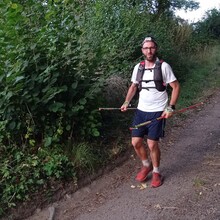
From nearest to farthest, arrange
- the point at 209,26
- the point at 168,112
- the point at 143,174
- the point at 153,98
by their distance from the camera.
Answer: the point at 168,112, the point at 153,98, the point at 143,174, the point at 209,26

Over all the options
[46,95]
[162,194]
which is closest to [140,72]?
[46,95]

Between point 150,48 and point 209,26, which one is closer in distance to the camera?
point 150,48

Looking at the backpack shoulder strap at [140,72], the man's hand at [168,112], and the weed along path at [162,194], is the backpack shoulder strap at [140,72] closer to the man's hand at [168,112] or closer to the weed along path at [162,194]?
→ the man's hand at [168,112]

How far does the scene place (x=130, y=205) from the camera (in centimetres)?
425

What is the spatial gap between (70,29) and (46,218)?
8.27ft

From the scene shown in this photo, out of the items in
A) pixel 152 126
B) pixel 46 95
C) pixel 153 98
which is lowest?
pixel 152 126

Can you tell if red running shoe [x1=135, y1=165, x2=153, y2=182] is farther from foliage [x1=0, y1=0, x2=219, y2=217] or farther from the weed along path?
foliage [x1=0, y1=0, x2=219, y2=217]

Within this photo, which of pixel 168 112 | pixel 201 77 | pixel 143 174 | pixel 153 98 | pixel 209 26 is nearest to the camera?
pixel 168 112

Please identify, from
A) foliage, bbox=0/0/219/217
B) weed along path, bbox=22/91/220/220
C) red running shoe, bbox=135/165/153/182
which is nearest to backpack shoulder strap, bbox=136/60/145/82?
foliage, bbox=0/0/219/217

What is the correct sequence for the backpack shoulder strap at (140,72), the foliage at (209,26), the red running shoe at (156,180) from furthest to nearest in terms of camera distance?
1. the foliage at (209,26)
2. the red running shoe at (156,180)
3. the backpack shoulder strap at (140,72)

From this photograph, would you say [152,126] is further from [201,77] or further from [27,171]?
[201,77]

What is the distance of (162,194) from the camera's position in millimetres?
4355

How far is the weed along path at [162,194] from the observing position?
395 centimetres

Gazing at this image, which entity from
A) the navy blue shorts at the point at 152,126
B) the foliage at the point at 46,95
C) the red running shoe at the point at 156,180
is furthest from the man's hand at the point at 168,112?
the foliage at the point at 46,95
